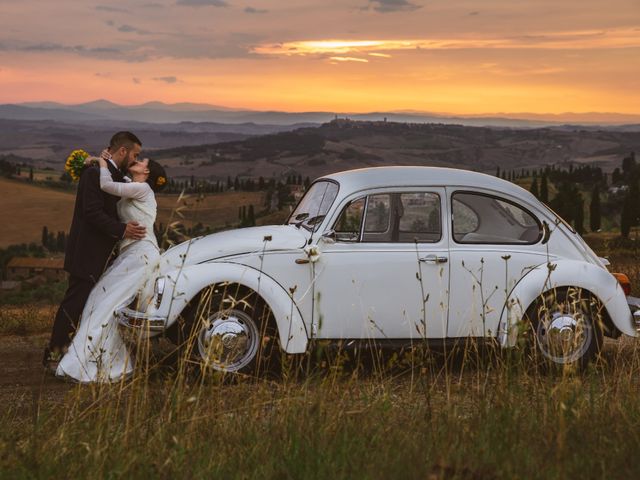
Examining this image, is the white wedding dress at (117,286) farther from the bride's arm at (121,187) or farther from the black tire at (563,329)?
the black tire at (563,329)

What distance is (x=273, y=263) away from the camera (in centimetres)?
796

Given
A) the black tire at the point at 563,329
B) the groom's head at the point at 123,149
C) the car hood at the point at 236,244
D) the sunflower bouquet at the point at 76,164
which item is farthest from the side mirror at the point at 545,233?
the sunflower bouquet at the point at 76,164

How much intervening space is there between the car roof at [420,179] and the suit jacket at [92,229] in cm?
227

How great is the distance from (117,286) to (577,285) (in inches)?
175

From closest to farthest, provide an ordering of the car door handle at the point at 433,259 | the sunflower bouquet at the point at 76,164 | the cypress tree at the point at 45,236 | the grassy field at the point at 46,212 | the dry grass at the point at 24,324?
the car door handle at the point at 433,259 → the sunflower bouquet at the point at 76,164 → the dry grass at the point at 24,324 → the cypress tree at the point at 45,236 → the grassy field at the point at 46,212

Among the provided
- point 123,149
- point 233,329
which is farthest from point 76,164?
point 233,329

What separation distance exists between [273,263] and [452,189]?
6.14ft

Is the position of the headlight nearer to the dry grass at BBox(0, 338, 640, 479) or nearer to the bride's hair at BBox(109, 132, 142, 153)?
the bride's hair at BBox(109, 132, 142, 153)

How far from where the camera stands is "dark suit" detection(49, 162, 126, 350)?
8578 mm

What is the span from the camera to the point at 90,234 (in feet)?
28.6

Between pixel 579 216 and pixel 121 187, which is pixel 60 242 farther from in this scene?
pixel 121 187

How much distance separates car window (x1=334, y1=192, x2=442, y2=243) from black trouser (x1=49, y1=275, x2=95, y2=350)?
2621 millimetres

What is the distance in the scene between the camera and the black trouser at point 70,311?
28.4ft

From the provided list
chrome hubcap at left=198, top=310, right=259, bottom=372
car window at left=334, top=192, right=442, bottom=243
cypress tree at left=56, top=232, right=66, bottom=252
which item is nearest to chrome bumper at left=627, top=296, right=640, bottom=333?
car window at left=334, top=192, right=442, bottom=243
